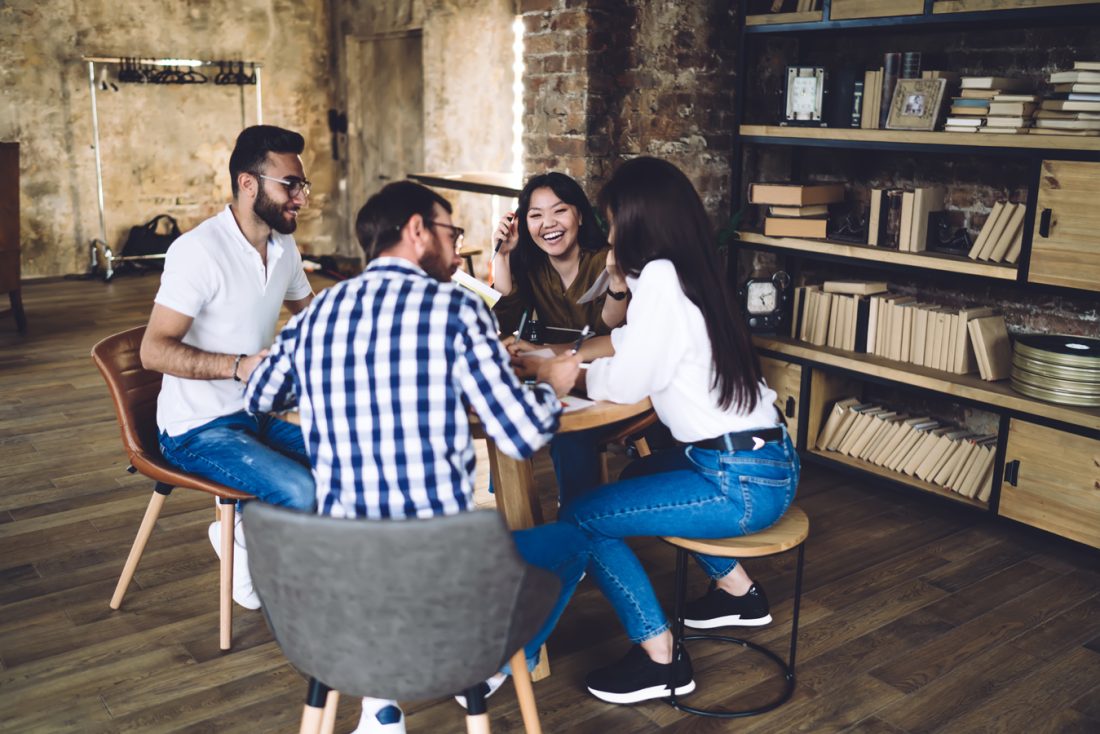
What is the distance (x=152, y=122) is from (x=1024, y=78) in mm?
7265

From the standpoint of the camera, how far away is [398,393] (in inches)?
69.0

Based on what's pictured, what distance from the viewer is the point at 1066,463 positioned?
338 centimetres

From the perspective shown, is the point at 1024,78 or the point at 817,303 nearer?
the point at 1024,78

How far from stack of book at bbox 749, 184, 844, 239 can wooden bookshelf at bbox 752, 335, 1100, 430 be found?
48cm

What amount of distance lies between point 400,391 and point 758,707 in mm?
1398

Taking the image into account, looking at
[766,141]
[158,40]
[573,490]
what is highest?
[158,40]

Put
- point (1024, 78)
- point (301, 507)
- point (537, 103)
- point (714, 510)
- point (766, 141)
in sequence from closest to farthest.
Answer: point (714, 510) < point (301, 507) < point (1024, 78) < point (766, 141) < point (537, 103)

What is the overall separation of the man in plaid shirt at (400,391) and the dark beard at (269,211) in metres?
1.01

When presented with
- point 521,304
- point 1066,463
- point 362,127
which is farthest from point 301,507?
point 362,127

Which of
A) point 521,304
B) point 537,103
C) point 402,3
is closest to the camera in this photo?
point 521,304

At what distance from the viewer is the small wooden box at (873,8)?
3.72 metres

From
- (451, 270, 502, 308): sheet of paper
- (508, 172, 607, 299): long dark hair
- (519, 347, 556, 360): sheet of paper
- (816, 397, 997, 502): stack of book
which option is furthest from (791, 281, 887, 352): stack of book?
(519, 347, 556, 360): sheet of paper

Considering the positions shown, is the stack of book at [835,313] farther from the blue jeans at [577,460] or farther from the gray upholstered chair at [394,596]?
the gray upholstered chair at [394,596]

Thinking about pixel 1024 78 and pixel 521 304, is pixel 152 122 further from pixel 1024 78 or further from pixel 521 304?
pixel 1024 78
